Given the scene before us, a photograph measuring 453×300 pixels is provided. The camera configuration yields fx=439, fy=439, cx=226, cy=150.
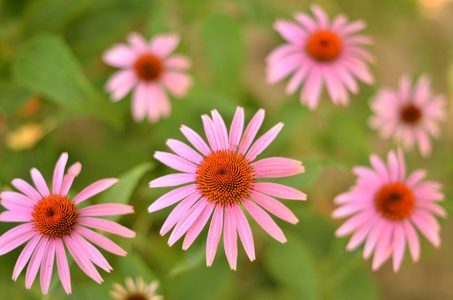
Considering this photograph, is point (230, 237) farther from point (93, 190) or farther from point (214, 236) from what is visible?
point (93, 190)

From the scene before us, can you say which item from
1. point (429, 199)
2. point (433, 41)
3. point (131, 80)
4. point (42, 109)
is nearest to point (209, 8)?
point (131, 80)

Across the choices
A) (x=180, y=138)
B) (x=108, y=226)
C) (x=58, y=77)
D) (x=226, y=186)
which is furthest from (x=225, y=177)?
(x=58, y=77)

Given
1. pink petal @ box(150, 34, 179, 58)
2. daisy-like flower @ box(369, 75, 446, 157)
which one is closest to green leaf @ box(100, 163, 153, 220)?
pink petal @ box(150, 34, 179, 58)

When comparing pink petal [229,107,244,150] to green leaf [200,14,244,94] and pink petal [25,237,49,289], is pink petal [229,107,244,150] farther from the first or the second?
green leaf [200,14,244,94]

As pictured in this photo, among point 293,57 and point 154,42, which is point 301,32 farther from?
point 154,42

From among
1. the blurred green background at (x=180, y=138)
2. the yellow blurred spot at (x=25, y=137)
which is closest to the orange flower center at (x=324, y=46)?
the blurred green background at (x=180, y=138)

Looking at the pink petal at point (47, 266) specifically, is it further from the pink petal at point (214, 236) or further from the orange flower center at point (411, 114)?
the orange flower center at point (411, 114)
